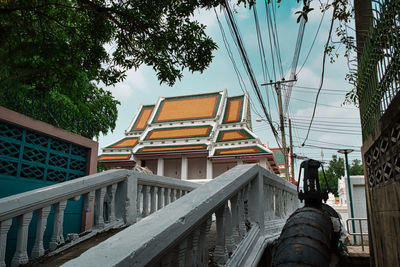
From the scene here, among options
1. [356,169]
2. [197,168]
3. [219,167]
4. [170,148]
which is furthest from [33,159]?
[356,169]

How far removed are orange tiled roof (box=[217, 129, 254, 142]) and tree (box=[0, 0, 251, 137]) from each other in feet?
52.5

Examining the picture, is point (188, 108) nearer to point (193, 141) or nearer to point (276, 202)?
point (193, 141)

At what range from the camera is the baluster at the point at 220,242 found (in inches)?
94.8

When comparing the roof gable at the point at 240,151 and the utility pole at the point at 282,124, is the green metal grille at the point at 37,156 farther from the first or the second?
the roof gable at the point at 240,151

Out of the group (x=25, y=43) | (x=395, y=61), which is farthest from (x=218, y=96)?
(x=395, y=61)

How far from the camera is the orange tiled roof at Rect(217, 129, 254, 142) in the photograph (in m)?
21.8

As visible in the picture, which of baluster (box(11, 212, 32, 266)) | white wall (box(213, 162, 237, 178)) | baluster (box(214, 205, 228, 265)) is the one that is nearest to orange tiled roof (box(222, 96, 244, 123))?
white wall (box(213, 162, 237, 178))

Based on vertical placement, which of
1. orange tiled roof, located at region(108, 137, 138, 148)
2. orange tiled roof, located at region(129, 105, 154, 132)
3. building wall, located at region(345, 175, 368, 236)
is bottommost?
building wall, located at region(345, 175, 368, 236)

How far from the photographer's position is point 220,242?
2.44 meters

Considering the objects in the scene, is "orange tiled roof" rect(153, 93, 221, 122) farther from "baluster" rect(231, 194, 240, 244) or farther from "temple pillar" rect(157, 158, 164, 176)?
"baluster" rect(231, 194, 240, 244)

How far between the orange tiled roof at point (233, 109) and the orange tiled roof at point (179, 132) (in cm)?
211

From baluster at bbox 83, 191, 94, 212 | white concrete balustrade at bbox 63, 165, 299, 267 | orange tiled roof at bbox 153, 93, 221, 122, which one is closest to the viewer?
white concrete balustrade at bbox 63, 165, 299, 267

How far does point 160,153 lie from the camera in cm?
2281

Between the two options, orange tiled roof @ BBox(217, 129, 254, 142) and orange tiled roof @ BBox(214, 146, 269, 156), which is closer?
orange tiled roof @ BBox(214, 146, 269, 156)
